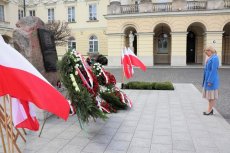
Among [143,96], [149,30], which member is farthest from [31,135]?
[149,30]

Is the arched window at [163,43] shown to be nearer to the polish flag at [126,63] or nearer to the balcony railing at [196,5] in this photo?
the balcony railing at [196,5]

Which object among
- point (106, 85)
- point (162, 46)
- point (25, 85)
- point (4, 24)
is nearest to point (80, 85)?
point (106, 85)

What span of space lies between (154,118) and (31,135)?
3.30 m

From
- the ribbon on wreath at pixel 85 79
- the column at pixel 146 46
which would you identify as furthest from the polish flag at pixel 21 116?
the column at pixel 146 46

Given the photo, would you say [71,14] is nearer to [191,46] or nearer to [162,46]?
[162,46]

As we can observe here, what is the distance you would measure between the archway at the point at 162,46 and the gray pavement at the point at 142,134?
23.5 meters

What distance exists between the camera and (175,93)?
1074cm

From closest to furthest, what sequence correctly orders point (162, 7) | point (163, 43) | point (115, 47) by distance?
point (162, 7) < point (115, 47) < point (163, 43)

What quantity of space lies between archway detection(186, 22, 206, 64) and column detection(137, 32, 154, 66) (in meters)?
6.01

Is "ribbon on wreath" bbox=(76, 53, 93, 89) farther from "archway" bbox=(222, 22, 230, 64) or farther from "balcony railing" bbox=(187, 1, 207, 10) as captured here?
"archway" bbox=(222, 22, 230, 64)

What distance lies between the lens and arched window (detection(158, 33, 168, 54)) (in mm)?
30812

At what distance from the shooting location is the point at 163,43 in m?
31.1

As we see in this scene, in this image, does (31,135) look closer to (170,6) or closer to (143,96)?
(143,96)

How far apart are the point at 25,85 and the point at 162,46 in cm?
2942
